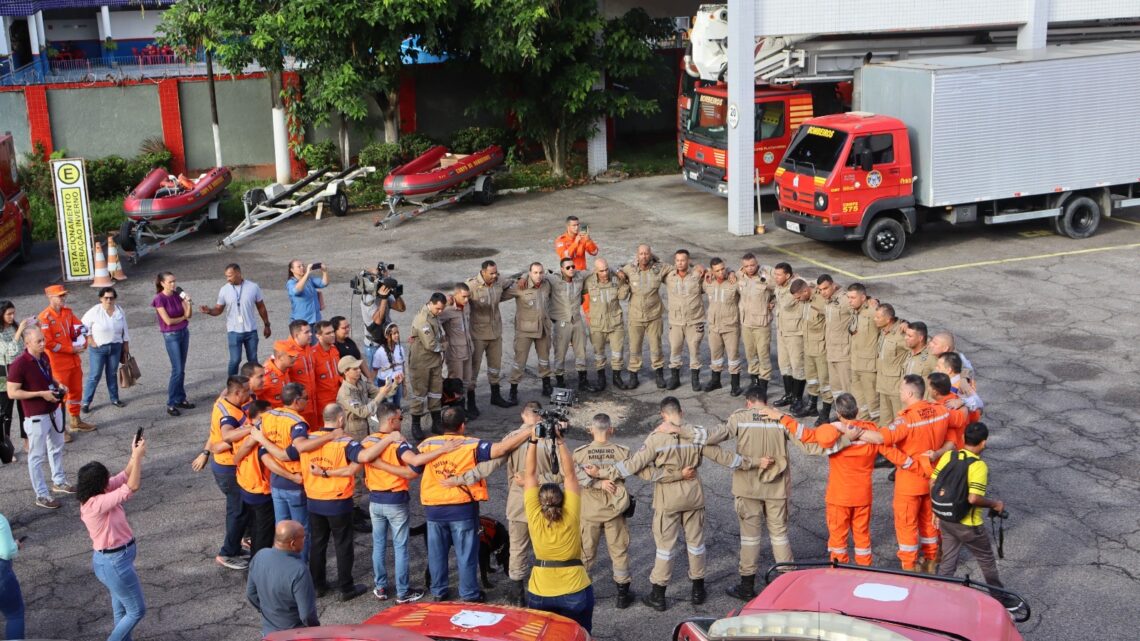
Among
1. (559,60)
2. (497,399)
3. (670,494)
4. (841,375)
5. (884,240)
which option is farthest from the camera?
(559,60)

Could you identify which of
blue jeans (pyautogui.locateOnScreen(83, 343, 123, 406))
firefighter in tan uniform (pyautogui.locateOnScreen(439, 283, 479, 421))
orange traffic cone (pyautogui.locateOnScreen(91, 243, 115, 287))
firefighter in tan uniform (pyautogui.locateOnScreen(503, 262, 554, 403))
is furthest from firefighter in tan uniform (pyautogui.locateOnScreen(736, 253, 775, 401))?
orange traffic cone (pyautogui.locateOnScreen(91, 243, 115, 287))

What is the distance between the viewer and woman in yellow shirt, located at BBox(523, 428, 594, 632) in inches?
297

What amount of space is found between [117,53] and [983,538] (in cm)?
4470

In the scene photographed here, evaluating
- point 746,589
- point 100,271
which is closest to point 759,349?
point 746,589

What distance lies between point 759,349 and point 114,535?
24.4 feet

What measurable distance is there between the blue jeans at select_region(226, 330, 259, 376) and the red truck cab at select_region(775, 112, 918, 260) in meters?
9.28

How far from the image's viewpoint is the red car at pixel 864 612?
5980 mm

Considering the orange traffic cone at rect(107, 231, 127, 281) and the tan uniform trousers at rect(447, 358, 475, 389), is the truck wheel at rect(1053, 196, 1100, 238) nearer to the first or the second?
the tan uniform trousers at rect(447, 358, 475, 389)

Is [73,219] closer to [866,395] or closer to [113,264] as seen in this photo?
[113,264]

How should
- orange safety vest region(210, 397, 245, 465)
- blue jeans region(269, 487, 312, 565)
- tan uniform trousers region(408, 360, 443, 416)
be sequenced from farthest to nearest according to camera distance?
tan uniform trousers region(408, 360, 443, 416), orange safety vest region(210, 397, 245, 465), blue jeans region(269, 487, 312, 565)

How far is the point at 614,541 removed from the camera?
880cm

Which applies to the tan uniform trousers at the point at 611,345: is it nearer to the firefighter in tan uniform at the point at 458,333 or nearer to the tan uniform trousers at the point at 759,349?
the tan uniform trousers at the point at 759,349

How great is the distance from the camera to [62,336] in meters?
12.5

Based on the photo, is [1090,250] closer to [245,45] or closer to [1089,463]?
[1089,463]
